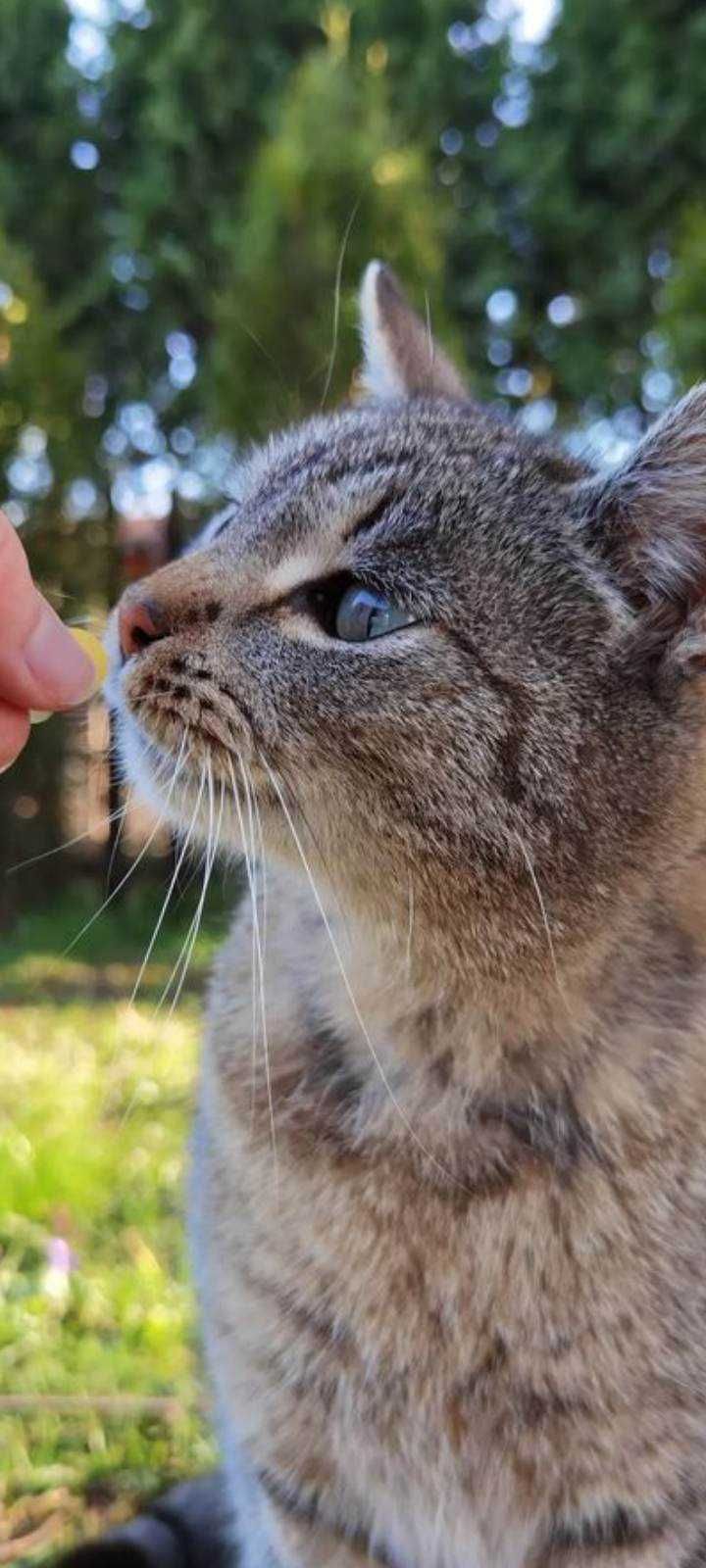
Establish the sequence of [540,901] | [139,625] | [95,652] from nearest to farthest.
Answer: [540,901], [139,625], [95,652]

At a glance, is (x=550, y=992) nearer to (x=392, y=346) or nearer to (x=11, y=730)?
(x=11, y=730)

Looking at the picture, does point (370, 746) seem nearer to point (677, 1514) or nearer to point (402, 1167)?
point (402, 1167)

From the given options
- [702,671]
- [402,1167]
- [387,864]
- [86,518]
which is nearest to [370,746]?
[387,864]

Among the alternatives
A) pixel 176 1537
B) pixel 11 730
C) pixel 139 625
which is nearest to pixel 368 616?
pixel 139 625

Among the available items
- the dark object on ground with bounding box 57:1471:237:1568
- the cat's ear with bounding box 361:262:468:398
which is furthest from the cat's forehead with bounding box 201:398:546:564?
the dark object on ground with bounding box 57:1471:237:1568

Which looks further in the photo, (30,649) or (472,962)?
(30,649)

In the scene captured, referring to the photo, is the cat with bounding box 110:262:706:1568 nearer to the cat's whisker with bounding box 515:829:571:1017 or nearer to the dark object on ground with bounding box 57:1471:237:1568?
the cat's whisker with bounding box 515:829:571:1017

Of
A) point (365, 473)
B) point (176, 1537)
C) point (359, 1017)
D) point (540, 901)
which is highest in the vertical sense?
point (365, 473)
